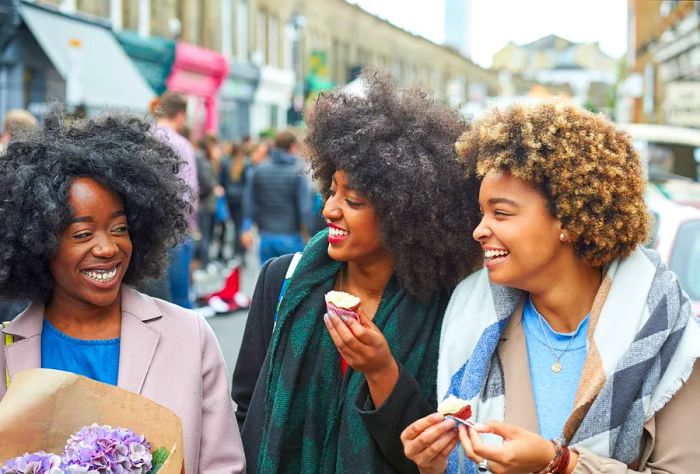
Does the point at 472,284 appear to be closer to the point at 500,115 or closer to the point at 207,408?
the point at 500,115

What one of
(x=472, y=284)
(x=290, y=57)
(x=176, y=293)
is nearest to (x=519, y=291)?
(x=472, y=284)

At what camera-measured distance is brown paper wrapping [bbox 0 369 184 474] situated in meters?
2.23

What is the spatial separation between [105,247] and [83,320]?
0.24 m

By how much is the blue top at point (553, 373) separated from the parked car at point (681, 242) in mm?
3220

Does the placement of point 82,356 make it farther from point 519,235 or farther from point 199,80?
point 199,80

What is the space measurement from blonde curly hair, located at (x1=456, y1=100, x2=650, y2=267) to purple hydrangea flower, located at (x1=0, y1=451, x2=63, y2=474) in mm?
1305

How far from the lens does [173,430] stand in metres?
2.25

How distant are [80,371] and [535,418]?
1215 millimetres

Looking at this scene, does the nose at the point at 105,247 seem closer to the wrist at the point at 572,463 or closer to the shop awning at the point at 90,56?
the wrist at the point at 572,463

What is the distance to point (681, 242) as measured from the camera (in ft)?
19.9

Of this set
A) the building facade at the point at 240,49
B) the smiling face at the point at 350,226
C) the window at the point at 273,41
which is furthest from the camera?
the window at the point at 273,41

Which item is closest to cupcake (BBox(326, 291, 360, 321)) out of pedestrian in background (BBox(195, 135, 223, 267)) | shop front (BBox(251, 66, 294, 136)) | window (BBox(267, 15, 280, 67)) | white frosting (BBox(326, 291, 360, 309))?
white frosting (BBox(326, 291, 360, 309))

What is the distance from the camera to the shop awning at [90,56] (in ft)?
59.3

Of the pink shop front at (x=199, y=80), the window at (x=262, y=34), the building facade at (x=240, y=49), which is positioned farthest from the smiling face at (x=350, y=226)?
the window at (x=262, y=34)
